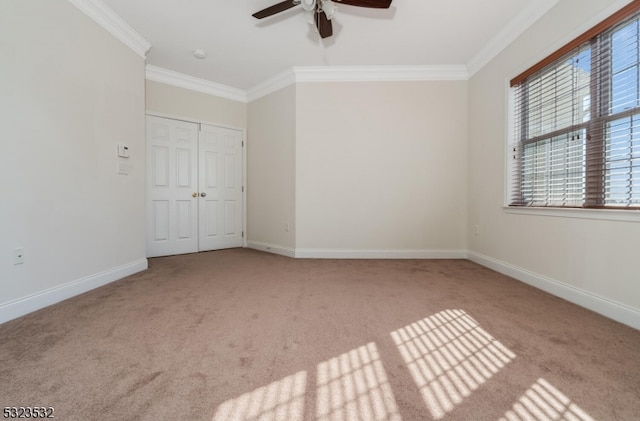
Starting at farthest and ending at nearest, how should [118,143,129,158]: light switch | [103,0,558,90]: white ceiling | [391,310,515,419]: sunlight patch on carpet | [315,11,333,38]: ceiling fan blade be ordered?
[118,143,129,158]: light switch
[103,0,558,90]: white ceiling
[315,11,333,38]: ceiling fan blade
[391,310,515,419]: sunlight patch on carpet

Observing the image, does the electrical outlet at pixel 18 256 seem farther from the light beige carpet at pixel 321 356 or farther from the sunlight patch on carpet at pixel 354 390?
the sunlight patch on carpet at pixel 354 390

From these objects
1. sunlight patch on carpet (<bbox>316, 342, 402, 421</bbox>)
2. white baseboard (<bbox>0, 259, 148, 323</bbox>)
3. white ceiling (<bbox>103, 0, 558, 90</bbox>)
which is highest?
white ceiling (<bbox>103, 0, 558, 90</bbox>)

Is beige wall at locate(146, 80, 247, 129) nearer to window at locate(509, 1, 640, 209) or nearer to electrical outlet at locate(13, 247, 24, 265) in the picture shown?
electrical outlet at locate(13, 247, 24, 265)

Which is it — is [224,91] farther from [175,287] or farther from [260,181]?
[175,287]

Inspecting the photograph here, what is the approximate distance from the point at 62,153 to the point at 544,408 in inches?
137

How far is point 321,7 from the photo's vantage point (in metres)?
2.30

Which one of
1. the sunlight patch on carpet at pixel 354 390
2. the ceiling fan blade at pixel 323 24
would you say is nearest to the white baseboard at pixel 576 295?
the sunlight patch on carpet at pixel 354 390

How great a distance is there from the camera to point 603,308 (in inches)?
75.8

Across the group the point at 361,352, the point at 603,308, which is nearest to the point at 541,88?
the point at 603,308

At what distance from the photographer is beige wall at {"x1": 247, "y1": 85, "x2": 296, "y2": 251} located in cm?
403

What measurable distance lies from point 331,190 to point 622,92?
9.36 feet

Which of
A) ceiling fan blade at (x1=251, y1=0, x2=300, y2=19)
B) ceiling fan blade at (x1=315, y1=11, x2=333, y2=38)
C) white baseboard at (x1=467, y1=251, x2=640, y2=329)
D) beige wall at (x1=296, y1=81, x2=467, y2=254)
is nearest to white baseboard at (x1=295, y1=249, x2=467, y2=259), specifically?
beige wall at (x1=296, y1=81, x2=467, y2=254)

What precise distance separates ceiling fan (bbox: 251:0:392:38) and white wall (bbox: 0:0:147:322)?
1.63m

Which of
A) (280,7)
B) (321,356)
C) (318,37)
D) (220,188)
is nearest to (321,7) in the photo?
(280,7)
